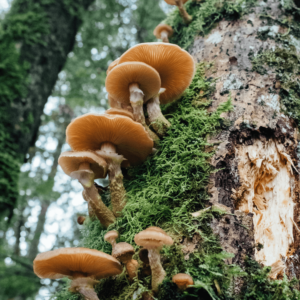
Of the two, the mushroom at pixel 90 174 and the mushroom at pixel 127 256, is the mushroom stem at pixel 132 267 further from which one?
the mushroom at pixel 90 174

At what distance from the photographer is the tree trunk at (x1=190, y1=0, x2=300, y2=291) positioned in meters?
1.46

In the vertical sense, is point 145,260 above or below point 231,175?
below

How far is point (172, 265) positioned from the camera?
1.34m

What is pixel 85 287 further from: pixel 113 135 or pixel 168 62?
pixel 168 62

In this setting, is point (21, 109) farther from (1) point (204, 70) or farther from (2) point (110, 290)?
(2) point (110, 290)

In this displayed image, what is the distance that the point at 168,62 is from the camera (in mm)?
2061

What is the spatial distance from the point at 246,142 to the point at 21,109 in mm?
2681

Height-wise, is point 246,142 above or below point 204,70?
below

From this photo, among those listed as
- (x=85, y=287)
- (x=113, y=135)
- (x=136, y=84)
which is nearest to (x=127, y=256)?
(x=85, y=287)

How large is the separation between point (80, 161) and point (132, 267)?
2.48 ft

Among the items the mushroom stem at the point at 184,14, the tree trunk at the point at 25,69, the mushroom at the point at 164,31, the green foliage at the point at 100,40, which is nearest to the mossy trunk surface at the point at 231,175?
the mushroom stem at the point at 184,14

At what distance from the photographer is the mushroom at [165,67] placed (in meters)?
1.93

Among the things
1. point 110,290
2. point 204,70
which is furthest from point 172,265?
point 204,70

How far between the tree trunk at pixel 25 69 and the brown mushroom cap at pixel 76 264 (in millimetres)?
1692
